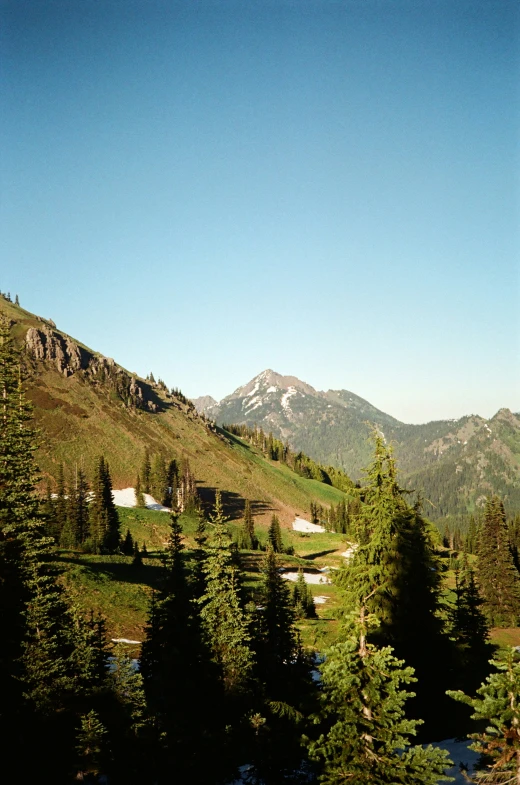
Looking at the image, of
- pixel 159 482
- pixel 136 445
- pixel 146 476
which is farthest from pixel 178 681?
pixel 136 445

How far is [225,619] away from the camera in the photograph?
68.8 ft

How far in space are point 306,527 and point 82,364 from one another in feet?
353

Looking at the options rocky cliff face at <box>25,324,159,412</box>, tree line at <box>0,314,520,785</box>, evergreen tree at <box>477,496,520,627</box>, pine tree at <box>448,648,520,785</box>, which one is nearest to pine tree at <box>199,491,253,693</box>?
tree line at <box>0,314,520,785</box>

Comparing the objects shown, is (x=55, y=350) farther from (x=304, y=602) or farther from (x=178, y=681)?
(x=178, y=681)

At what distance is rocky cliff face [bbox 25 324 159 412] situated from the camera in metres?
165

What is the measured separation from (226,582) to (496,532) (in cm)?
5256

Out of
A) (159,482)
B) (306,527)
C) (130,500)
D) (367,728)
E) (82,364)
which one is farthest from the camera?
(82,364)

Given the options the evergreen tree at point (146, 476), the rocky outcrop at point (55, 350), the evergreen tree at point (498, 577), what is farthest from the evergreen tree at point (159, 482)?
the evergreen tree at point (498, 577)

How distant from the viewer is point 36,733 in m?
17.2

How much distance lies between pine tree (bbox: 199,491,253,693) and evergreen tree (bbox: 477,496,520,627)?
49.0 meters

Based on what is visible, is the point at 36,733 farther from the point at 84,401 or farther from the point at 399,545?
the point at 84,401

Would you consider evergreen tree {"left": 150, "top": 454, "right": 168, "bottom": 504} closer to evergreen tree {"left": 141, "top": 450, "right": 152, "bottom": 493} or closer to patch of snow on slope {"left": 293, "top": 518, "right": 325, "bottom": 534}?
evergreen tree {"left": 141, "top": 450, "right": 152, "bottom": 493}

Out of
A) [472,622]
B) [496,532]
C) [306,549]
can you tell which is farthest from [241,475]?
[472,622]

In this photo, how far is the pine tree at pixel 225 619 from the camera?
2044 centimetres
